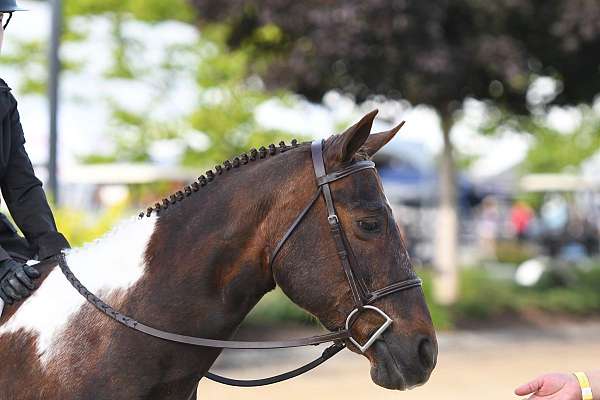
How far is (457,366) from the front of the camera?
10.5m

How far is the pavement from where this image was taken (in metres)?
8.86

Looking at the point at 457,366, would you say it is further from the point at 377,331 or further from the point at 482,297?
the point at 377,331

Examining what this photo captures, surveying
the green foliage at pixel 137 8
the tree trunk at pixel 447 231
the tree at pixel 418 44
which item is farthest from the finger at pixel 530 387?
the green foliage at pixel 137 8

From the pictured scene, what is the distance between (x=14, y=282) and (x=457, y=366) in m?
8.12

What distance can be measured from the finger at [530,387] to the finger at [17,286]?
5.76ft

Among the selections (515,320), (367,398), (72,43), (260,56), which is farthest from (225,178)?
(72,43)

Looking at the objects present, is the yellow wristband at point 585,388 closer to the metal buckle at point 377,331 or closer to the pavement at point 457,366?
the metal buckle at point 377,331

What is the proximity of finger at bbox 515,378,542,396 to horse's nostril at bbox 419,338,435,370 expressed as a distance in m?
0.48

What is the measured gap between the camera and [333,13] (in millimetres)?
11062

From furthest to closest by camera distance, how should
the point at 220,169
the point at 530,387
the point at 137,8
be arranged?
the point at 137,8
the point at 530,387
the point at 220,169

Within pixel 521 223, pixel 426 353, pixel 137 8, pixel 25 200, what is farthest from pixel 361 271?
pixel 521 223

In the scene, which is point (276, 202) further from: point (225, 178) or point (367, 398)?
point (367, 398)

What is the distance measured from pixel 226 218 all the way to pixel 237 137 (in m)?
17.3

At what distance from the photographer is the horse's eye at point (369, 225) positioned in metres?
2.90
